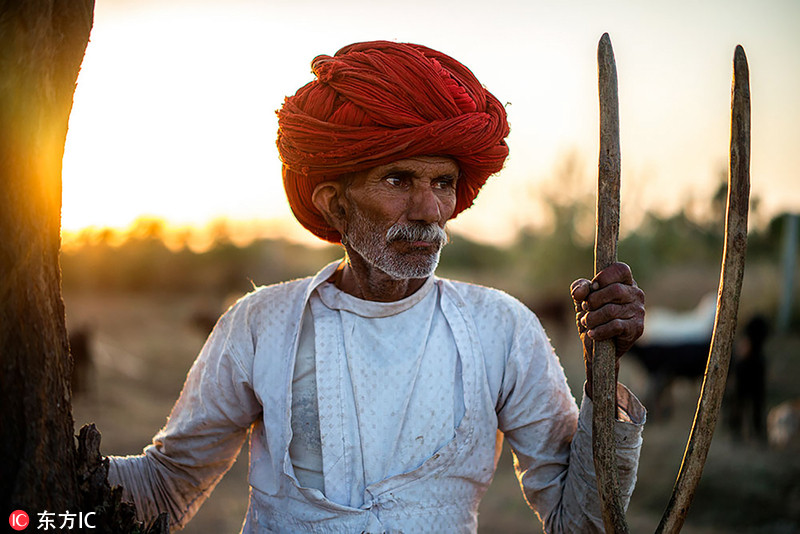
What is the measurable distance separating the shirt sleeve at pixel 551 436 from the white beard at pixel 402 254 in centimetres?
39

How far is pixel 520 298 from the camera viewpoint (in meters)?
22.1

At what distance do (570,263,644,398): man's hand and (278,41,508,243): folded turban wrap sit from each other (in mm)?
722

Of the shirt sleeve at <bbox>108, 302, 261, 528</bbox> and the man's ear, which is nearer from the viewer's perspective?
the shirt sleeve at <bbox>108, 302, 261, 528</bbox>

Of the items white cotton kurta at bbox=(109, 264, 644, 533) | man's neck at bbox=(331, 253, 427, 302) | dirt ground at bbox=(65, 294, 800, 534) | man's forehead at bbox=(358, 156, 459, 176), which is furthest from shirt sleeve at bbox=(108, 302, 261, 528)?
dirt ground at bbox=(65, 294, 800, 534)

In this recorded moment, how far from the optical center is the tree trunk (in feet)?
5.53

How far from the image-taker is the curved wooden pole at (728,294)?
5.76 feet

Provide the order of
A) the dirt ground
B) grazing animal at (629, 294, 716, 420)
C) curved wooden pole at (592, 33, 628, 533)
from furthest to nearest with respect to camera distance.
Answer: grazing animal at (629, 294, 716, 420), the dirt ground, curved wooden pole at (592, 33, 628, 533)

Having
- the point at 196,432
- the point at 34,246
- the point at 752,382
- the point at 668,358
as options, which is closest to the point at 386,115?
the point at 34,246

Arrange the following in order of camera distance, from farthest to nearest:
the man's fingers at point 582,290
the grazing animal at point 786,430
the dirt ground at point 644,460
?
the grazing animal at point 786,430 < the dirt ground at point 644,460 < the man's fingers at point 582,290

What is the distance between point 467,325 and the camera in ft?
8.05

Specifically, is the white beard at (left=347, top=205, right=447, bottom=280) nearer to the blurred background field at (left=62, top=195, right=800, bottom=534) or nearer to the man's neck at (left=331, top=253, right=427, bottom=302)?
the man's neck at (left=331, top=253, right=427, bottom=302)
